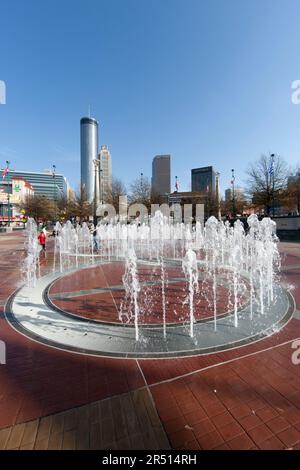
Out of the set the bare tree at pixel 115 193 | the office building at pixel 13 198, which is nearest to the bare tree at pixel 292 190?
the bare tree at pixel 115 193

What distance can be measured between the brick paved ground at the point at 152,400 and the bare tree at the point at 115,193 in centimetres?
4043

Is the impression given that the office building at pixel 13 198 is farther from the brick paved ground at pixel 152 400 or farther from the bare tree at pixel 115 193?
the brick paved ground at pixel 152 400

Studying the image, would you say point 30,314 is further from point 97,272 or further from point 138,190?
point 138,190

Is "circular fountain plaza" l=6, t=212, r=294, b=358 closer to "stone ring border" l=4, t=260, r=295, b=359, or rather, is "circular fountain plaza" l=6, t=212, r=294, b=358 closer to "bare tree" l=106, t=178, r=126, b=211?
"stone ring border" l=4, t=260, r=295, b=359

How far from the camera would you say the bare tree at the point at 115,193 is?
143 ft

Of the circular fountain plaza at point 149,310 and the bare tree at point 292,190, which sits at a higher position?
the bare tree at point 292,190

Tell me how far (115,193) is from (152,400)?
44054mm

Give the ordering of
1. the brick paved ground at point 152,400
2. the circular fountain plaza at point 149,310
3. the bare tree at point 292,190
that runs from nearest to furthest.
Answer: the brick paved ground at point 152,400 < the circular fountain plaza at point 149,310 < the bare tree at point 292,190

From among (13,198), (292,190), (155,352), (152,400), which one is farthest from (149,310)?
(13,198)

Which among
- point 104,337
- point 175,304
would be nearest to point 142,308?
point 175,304

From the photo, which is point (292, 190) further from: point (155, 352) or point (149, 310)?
point (155, 352)

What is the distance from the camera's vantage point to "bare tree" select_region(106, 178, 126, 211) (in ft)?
143

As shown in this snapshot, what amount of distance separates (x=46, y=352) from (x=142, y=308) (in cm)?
239

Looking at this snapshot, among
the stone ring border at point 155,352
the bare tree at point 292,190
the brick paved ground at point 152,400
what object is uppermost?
the bare tree at point 292,190
